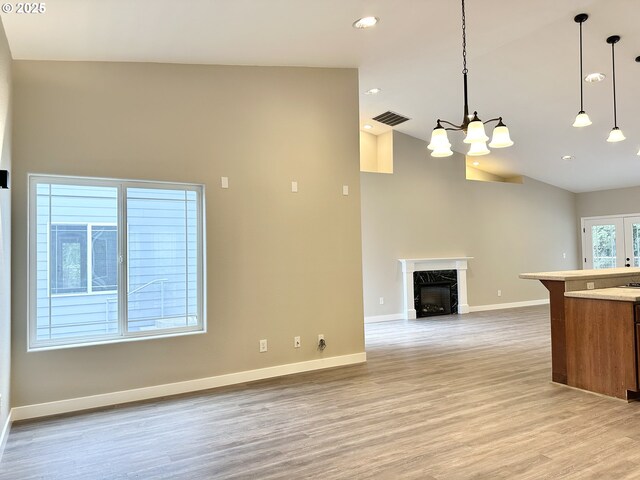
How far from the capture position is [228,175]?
4441 mm

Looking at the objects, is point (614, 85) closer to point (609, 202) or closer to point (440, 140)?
point (440, 140)

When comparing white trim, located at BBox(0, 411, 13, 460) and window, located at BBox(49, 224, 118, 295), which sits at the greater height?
window, located at BBox(49, 224, 118, 295)

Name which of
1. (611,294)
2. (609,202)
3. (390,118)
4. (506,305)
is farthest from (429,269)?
(609,202)

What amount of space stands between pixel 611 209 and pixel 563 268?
1726 millimetres

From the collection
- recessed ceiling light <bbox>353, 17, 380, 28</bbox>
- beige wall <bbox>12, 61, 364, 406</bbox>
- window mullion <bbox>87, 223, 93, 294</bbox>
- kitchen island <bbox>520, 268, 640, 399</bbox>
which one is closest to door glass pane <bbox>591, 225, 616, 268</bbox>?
kitchen island <bbox>520, 268, 640, 399</bbox>

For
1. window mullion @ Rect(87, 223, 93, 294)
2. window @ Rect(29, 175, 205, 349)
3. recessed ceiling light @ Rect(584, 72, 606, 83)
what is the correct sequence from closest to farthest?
window @ Rect(29, 175, 205, 349) → window mullion @ Rect(87, 223, 93, 294) → recessed ceiling light @ Rect(584, 72, 606, 83)

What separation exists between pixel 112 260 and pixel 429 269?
6.21 meters

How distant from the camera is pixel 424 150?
871 centimetres

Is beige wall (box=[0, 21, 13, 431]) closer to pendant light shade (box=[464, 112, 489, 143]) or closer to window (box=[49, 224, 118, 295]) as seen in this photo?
window (box=[49, 224, 118, 295])

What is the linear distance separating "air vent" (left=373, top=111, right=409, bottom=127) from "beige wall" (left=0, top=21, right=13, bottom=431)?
18.1 feet

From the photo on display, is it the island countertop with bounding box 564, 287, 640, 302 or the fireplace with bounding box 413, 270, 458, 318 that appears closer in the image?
the island countertop with bounding box 564, 287, 640, 302

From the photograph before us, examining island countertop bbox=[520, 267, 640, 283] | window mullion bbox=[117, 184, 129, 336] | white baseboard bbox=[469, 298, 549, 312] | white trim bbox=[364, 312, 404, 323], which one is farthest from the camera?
white baseboard bbox=[469, 298, 549, 312]

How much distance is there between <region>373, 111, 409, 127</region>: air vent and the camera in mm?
7523

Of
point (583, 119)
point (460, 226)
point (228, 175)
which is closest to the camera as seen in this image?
point (583, 119)
